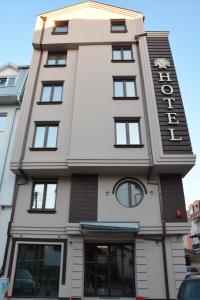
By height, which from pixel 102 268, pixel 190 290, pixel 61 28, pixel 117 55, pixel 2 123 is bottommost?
pixel 190 290

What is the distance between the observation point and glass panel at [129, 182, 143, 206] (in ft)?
45.0

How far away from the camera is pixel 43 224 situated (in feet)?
44.0

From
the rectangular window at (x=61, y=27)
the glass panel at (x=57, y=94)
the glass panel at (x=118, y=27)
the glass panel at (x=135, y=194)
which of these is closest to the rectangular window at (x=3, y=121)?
the glass panel at (x=57, y=94)

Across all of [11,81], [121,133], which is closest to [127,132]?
[121,133]

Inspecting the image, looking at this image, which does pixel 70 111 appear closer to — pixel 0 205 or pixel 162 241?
pixel 0 205

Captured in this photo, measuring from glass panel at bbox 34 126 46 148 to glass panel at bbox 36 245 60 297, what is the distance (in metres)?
5.41

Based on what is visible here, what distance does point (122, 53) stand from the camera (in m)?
18.5

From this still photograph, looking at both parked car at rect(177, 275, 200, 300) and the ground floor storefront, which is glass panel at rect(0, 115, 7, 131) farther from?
parked car at rect(177, 275, 200, 300)

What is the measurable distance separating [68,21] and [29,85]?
6720mm

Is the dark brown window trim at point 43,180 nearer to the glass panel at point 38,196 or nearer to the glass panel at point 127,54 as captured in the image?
the glass panel at point 38,196

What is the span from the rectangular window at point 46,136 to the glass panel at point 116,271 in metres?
6.31

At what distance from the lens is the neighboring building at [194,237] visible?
3256cm

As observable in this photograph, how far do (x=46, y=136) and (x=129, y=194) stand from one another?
5702mm

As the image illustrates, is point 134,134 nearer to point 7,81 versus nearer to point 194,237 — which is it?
point 7,81
